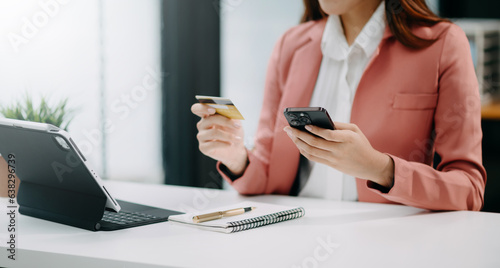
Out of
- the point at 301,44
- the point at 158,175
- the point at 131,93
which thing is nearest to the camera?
the point at 301,44

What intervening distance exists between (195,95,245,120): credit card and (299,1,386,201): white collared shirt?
428mm

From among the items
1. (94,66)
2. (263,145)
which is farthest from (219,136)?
(94,66)

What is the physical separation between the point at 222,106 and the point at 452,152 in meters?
0.63

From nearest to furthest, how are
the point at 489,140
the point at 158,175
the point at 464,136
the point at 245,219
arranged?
the point at 245,219, the point at 464,136, the point at 158,175, the point at 489,140

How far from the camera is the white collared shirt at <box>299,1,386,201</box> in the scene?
157 centimetres

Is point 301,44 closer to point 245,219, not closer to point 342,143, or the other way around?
point 342,143

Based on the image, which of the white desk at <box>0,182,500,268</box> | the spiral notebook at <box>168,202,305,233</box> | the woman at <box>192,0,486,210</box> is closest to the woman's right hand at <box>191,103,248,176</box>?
the woman at <box>192,0,486,210</box>

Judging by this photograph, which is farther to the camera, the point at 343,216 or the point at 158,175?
the point at 158,175

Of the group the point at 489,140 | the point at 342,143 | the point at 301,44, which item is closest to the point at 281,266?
the point at 342,143

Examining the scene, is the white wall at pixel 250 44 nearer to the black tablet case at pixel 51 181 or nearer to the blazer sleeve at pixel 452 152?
the blazer sleeve at pixel 452 152

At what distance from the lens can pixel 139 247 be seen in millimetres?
960

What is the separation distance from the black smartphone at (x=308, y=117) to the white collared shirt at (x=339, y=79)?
Answer: 1.71 feet

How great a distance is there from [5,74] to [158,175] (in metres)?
0.99

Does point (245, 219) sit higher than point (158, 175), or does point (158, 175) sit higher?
point (245, 219)
